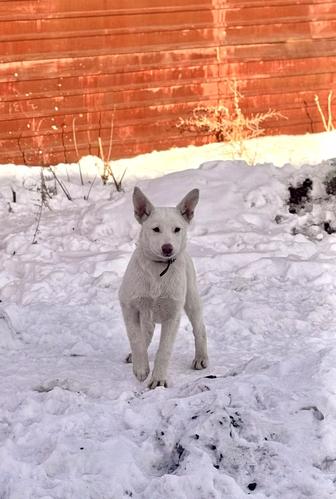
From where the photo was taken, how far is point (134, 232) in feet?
29.1

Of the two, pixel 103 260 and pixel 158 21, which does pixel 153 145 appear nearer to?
pixel 158 21

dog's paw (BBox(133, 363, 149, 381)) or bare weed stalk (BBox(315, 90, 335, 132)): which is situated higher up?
dog's paw (BBox(133, 363, 149, 381))

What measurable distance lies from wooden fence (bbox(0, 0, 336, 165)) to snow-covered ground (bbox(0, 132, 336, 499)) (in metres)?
0.64

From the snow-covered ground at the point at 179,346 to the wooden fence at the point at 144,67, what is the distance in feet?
2.12

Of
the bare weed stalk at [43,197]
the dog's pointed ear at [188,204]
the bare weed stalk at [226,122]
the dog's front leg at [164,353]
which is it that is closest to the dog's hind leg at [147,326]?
the dog's front leg at [164,353]

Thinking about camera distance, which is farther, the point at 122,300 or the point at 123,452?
the point at 122,300

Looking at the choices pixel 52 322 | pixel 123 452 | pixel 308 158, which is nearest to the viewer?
pixel 123 452

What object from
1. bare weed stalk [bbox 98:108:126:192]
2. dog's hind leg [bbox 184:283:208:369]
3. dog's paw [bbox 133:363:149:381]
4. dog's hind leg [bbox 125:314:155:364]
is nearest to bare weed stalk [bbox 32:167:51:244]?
bare weed stalk [bbox 98:108:126:192]

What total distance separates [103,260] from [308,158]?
4.88 meters

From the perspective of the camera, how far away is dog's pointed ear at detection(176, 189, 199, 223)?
18.1 ft

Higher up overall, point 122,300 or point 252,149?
point 122,300

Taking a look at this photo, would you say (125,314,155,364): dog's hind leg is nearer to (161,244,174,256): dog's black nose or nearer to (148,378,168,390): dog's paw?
(148,378,168,390): dog's paw

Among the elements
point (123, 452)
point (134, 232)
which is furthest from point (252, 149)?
point (123, 452)

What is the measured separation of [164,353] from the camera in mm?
5332
